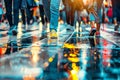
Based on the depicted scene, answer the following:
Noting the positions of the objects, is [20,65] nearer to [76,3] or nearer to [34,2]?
[76,3]

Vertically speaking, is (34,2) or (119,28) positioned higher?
(34,2)

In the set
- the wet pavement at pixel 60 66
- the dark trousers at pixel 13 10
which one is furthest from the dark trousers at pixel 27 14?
the wet pavement at pixel 60 66

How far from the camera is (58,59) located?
3.87 metres

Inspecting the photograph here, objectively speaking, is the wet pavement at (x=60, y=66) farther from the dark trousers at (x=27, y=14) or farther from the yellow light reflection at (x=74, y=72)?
the dark trousers at (x=27, y=14)

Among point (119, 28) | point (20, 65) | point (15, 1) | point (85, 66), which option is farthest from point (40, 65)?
point (119, 28)

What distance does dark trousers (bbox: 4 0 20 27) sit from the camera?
29.7 ft

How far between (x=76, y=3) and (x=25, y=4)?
3823 millimetres

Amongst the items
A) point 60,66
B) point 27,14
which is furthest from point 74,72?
point 27,14

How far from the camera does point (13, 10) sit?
9.17 meters

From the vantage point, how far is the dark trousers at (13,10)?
9.04 metres

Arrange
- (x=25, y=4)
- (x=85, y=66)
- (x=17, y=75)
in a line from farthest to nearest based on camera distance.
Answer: (x=25, y=4)
(x=85, y=66)
(x=17, y=75)

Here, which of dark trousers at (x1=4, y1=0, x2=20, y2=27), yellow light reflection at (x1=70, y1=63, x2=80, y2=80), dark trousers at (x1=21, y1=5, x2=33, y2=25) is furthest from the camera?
dark trousers at (x1=21, y1=5, x2=33, y2=25)

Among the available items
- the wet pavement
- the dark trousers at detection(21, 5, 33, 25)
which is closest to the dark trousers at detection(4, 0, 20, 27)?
the wet pavement

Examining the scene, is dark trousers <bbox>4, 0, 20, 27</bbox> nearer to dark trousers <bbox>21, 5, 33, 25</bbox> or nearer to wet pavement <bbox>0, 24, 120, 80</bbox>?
wet pavement <bbox>0, 24, 120, 80</bbox>
